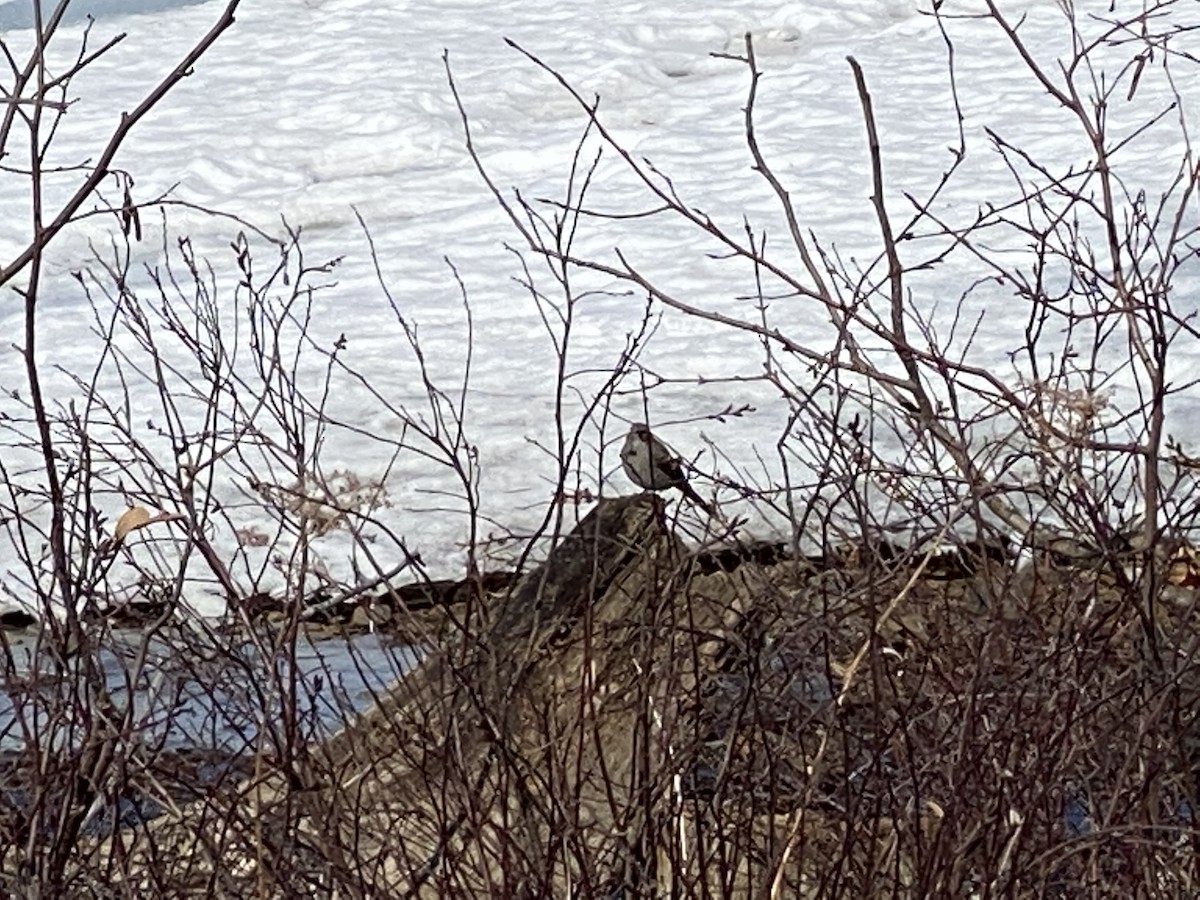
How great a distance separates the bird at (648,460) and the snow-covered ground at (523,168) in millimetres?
2066

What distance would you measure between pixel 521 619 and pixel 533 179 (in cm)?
611

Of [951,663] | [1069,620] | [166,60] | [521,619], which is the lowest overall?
[166,60]

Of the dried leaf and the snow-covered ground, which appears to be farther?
the snow-covered ground

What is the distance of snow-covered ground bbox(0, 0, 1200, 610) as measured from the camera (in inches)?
260

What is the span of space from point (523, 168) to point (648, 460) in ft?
20.8

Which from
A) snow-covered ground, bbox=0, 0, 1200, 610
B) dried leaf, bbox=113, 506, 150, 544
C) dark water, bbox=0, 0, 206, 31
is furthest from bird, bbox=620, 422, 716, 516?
dark water, bbox=0, 0, 206, 31

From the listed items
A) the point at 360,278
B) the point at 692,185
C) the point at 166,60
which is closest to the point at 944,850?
the point at 360,278

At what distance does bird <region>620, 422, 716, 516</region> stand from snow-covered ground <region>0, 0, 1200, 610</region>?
2.07 metres

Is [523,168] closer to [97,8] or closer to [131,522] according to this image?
[97,8]

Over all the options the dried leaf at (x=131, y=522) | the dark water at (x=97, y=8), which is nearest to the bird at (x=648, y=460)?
the dried leaf at (x=131, y=522)

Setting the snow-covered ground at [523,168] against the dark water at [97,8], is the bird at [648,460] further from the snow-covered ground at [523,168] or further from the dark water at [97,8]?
the dark water at [97,8]

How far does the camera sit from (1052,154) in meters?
9.08

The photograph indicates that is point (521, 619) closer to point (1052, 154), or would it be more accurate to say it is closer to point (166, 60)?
point (1052, 154)

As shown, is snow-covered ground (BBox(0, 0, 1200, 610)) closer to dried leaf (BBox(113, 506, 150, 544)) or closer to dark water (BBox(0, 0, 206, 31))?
dark water (BBox(0, 0, 206, 31))
